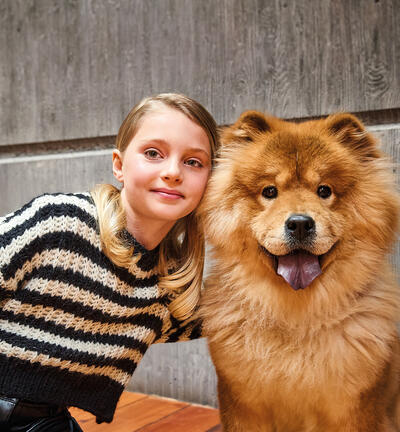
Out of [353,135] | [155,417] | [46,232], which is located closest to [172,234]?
[46,232]

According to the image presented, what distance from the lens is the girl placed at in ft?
5.17

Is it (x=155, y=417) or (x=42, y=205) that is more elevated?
(x=42, y=205)

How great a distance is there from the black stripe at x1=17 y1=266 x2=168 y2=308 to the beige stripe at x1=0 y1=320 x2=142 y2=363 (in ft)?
A: 0.45

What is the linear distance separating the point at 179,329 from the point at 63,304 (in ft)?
1.67

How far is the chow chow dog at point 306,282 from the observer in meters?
1.51

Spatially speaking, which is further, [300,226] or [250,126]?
[250,126]

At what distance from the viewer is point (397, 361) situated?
169cm

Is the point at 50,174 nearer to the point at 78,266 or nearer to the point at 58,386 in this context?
the point at 78,266

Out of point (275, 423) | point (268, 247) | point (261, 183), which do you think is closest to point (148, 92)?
point (261, 183)

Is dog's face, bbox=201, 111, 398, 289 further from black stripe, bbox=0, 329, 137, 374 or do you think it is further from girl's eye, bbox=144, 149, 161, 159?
black stripe, bbox=0, 329, 137, 374

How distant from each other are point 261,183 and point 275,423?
851 mm

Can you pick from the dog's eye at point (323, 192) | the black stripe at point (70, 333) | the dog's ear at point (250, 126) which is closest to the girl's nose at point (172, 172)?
the dog's ear at point (250, 126)

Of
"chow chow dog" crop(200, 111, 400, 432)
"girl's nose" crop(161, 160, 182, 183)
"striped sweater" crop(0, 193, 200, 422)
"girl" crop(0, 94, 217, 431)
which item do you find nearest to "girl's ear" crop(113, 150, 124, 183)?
"girl" crop(0, 94, 217, 431)

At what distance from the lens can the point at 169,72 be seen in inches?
101
